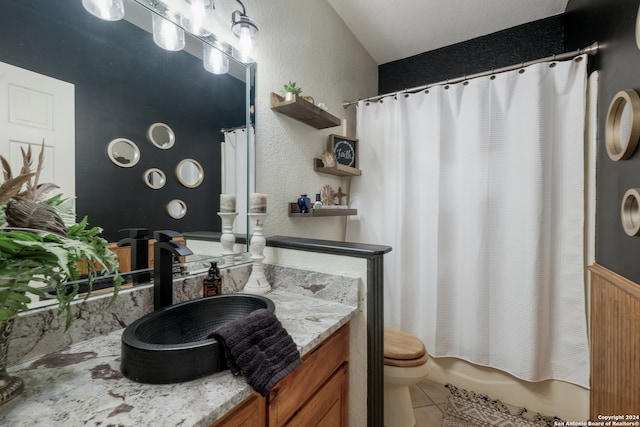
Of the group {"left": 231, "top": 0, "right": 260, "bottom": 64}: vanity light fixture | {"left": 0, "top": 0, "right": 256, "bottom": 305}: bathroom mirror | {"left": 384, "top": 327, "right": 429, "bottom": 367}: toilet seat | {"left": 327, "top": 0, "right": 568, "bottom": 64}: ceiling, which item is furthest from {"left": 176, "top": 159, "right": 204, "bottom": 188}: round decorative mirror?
{"left": 327, "top": 0, "right": 568, "bottom": 64}: ceiling

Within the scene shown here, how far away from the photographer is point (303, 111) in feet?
5.06

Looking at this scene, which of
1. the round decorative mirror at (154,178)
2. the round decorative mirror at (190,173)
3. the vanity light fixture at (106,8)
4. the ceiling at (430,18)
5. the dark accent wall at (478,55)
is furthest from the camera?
the dark accent wall at (478,55)

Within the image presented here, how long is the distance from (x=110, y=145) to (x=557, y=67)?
2.21 m

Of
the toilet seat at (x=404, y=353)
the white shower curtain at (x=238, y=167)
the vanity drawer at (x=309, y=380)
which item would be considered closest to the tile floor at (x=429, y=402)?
the toilet seat at (x=404, y=353)

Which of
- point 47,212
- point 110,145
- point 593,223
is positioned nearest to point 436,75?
point 593,223

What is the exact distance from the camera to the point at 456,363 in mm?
1799

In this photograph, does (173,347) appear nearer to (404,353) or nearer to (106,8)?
(106,8)

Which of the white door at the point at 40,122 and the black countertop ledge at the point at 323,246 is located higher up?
the white door at the point at 40,122

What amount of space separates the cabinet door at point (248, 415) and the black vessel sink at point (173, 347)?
101mm

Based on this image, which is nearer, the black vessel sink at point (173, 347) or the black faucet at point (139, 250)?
the black vessel sink at point (173, 347)

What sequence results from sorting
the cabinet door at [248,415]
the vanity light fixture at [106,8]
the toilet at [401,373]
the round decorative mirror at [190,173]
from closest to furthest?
the cabinet door at [248,415] < the vanity light fixture at [106,8] < the round decorative mirror at [190,173] < the toilet at [401,373]

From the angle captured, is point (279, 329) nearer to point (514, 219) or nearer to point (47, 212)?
point (47, 212)

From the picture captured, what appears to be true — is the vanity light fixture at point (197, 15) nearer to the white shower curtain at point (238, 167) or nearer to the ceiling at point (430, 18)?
the white shower curtain at point (238, 167)

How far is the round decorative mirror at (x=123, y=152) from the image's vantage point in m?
0.87
